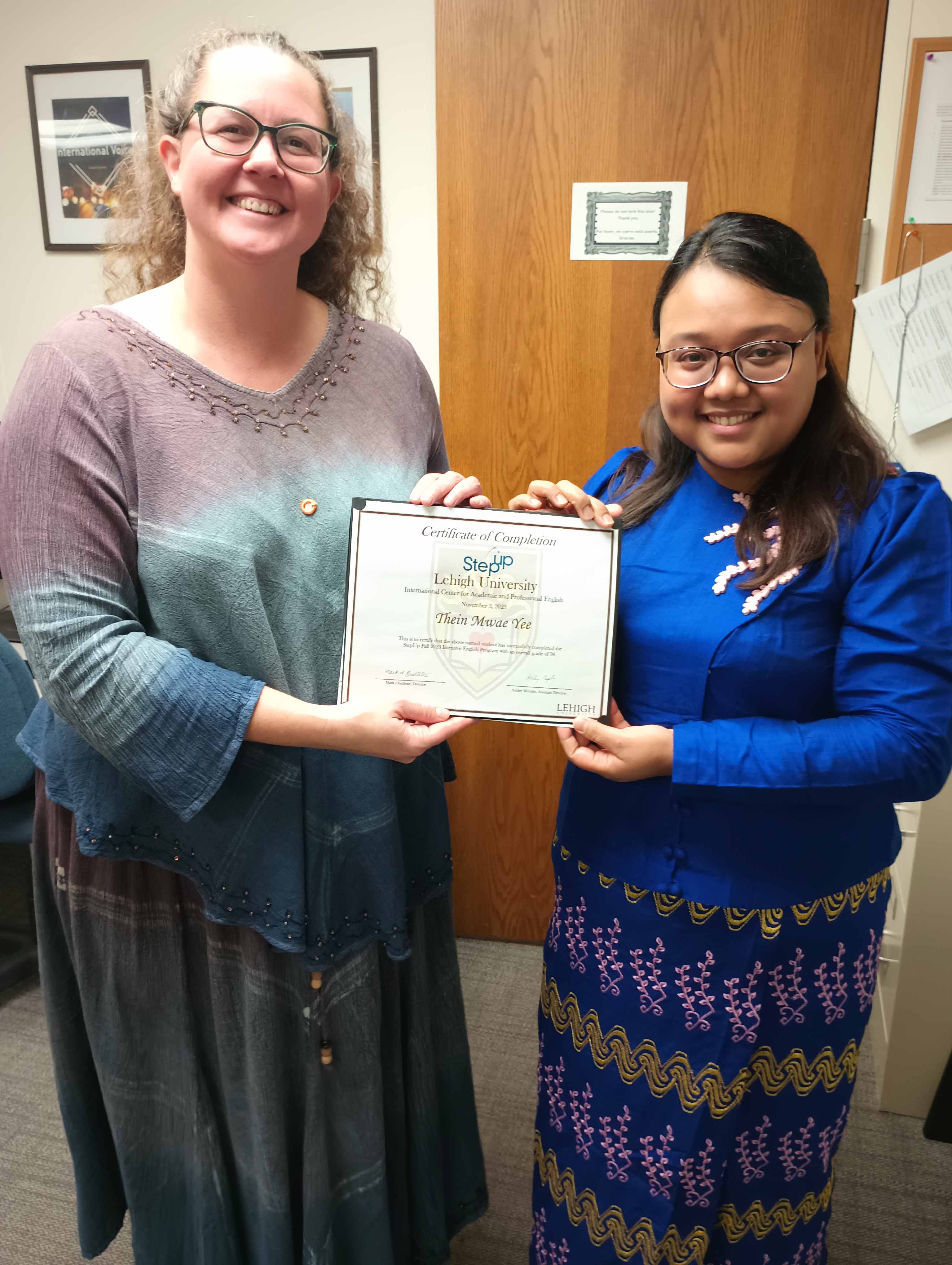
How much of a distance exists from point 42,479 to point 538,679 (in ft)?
1.98

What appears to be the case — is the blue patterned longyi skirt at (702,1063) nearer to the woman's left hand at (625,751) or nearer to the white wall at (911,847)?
the woman's left hand at (625,751)

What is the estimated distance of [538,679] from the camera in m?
1.13

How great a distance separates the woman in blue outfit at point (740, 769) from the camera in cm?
107

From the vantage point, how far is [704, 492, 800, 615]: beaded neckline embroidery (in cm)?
109

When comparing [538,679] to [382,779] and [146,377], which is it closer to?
[382,779]

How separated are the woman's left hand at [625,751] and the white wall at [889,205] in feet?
3.85

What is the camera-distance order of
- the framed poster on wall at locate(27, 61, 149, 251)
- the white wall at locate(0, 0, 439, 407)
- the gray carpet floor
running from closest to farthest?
the gray carpet floor → the white wall at locate(0, 0, 439, 407) → the framed poster on wall at locate(27, 61, 149, 251)

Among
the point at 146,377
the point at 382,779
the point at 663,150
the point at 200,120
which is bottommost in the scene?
the point at 382,779

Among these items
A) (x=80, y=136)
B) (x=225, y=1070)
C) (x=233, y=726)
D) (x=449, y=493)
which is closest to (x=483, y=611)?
(x=449, y=493)

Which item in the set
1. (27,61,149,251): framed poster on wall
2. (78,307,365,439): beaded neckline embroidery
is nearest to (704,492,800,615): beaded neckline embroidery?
(78,307,365,439): beaded neckline embroidery

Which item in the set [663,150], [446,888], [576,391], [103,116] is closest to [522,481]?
[576,391]

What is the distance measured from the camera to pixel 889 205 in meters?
1.88

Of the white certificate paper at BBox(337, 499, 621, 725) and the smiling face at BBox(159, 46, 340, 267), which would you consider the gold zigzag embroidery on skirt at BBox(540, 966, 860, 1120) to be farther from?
the smiling face at BBox(159, 46, 340, 267)

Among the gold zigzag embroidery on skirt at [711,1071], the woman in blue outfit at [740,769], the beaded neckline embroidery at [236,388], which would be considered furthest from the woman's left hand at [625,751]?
the beaded neckline embroidery at [236,388]
